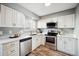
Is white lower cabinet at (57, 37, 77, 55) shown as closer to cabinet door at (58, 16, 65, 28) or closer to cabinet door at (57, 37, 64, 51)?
cabinet door at (57, 37, 64, 51)

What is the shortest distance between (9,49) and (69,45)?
2.46 m

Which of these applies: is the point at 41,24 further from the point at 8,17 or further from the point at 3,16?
the point at 3,16

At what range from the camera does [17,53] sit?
2.27 m

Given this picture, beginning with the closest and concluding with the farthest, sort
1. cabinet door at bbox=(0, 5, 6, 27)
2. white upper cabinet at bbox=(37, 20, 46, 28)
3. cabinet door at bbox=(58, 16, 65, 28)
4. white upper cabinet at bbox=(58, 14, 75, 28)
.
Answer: cabinet door at bbox=(0, 5, 6, 27), white upper cabinet at bbox=(58, 14, 75, 28), cabinet door at bbox=(58, 16, 65, 28), white upper cabinet at bbox=(37, 20, 46, 28)

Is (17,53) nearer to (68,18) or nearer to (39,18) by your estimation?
(68,18)

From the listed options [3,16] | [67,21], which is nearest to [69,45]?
[67,21]

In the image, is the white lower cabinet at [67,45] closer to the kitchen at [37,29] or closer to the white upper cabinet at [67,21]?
the kitchen at [37,29]

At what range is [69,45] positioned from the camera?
3.00 metres

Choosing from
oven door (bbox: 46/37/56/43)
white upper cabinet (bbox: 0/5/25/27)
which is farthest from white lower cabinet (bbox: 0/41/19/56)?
oven door (bbox: 46/37/56/43)

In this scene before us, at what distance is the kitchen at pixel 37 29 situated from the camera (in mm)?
2109

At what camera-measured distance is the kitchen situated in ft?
6.92

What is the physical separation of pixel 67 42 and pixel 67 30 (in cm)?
90

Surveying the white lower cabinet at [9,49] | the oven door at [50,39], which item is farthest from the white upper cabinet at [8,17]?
the oven door at [50,39]

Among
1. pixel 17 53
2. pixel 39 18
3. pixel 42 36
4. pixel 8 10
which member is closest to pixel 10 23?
pixel 8 10
